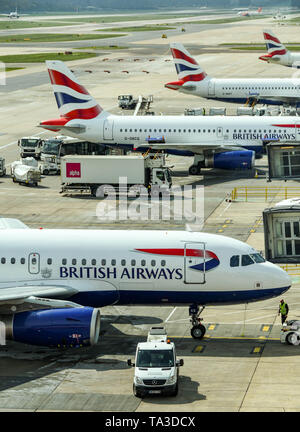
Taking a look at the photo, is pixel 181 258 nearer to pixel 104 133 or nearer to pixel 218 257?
pixel 218 257

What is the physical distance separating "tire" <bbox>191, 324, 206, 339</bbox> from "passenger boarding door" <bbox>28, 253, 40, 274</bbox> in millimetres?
8111

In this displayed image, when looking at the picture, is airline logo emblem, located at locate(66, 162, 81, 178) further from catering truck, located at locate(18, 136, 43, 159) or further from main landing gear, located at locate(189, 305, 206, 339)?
main landing gear, located at locate(189, 305, 206, 339)

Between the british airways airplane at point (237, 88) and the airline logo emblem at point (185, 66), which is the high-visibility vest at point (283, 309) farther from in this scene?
the british airways airplane at point (237, 88)

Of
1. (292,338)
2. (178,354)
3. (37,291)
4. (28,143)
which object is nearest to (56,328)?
(37,291)

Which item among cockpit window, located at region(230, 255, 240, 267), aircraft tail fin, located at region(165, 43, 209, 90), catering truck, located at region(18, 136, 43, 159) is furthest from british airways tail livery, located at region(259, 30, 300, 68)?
cockpit window, located at region(230, 255, 240, 267)

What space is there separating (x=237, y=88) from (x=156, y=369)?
3322 inches

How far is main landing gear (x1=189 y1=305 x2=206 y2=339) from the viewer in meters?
42.3

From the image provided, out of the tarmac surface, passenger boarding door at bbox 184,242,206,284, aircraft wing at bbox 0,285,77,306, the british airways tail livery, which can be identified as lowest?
the tarmac surface

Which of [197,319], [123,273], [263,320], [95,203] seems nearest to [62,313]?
[123,273]

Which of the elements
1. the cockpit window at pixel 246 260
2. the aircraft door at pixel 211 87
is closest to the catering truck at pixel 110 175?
the cockpit window at pixel 246 260

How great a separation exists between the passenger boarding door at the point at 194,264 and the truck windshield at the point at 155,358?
244 inches

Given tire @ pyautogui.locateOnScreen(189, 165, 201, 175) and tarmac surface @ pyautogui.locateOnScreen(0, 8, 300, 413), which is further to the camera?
tire @ pyautogui.locateOnScreen(189, 165, 201, 175)

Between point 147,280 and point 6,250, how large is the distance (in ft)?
23.0

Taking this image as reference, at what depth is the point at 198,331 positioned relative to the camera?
42312 mm
